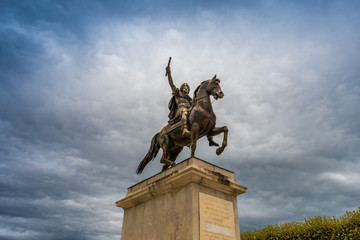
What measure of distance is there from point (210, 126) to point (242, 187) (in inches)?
101

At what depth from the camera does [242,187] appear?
9031 millimetres

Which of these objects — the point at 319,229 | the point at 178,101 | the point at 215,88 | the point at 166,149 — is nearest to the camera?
the point at 215,88

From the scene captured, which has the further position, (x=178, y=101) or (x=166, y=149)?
(x=178, y=101)

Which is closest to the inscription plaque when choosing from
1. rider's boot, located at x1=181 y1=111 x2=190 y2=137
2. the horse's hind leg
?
rider's boot, located at x1=181 y1=111 x2=190 y2=137

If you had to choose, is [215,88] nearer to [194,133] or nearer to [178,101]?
[194,133]

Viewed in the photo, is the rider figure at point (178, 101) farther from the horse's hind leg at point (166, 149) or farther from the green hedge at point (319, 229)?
the green hedge at point (319, 229)

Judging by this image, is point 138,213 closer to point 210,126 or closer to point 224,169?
point 224,169

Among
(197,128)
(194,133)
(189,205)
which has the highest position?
(197,128)

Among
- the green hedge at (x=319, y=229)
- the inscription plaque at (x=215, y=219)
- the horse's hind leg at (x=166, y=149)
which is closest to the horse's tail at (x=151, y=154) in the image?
the horse's hind leg at (x=166, y=149)

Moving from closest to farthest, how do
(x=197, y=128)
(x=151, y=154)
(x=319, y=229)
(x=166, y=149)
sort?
(x=197, y=128)
(x=166, y=149)
(x=151, y=154)
(x=319, y=229)

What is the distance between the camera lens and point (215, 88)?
10516mm

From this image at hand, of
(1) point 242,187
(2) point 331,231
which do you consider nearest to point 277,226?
(2) point 331,231

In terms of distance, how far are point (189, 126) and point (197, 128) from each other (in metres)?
0.60

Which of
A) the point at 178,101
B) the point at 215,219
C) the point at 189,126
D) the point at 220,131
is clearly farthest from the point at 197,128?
the point at 215,219
